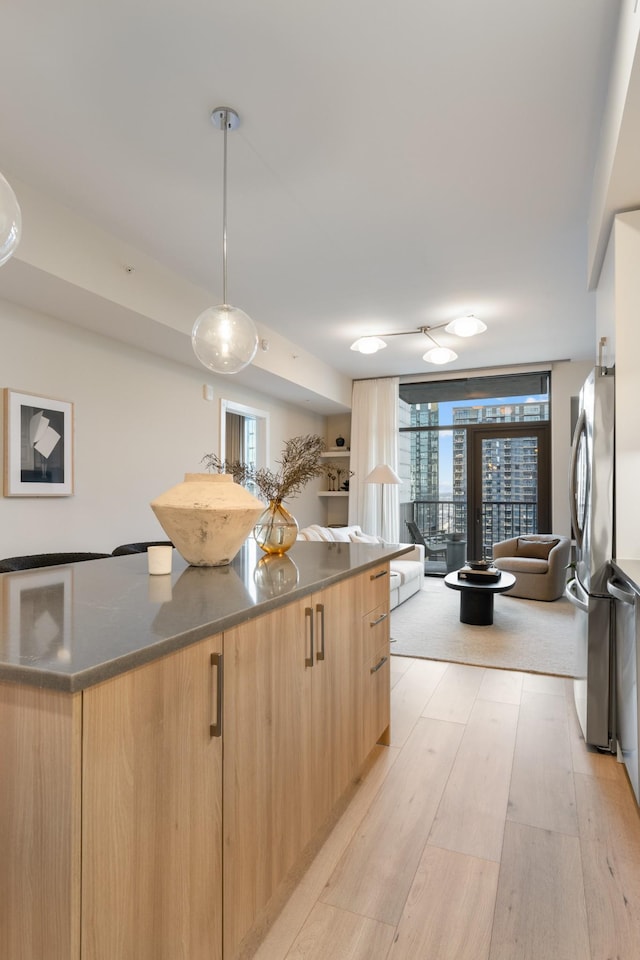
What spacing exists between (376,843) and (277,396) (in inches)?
206

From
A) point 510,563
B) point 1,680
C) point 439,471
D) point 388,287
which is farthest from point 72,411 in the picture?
point 439,471

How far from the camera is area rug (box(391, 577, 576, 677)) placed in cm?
362

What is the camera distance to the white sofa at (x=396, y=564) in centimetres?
502

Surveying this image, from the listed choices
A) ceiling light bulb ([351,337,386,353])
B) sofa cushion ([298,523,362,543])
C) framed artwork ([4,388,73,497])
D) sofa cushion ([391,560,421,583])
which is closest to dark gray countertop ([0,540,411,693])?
framed artwork ([4,388,73,497])

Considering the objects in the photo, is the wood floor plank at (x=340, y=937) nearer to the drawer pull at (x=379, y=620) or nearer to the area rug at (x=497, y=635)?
the drawer pull at (x=379, y=620)

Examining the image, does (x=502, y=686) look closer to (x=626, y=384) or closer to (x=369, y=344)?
(x=626, y=384)

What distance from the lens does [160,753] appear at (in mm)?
992

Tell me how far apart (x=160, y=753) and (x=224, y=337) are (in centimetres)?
180

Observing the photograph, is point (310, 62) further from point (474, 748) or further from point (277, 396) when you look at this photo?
point (277, 396)

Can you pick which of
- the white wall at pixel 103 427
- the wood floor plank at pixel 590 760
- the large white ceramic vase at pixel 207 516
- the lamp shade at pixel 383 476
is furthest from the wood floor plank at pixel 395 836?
the lamp shade at pixel 383 476

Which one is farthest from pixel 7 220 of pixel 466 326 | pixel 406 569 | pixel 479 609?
pixel 406 569

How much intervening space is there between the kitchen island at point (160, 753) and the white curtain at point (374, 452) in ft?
17.5

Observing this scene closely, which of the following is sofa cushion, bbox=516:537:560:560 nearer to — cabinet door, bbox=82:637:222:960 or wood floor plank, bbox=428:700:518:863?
wood floor plank, bbox=428:700:518:863

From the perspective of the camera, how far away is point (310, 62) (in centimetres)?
196
